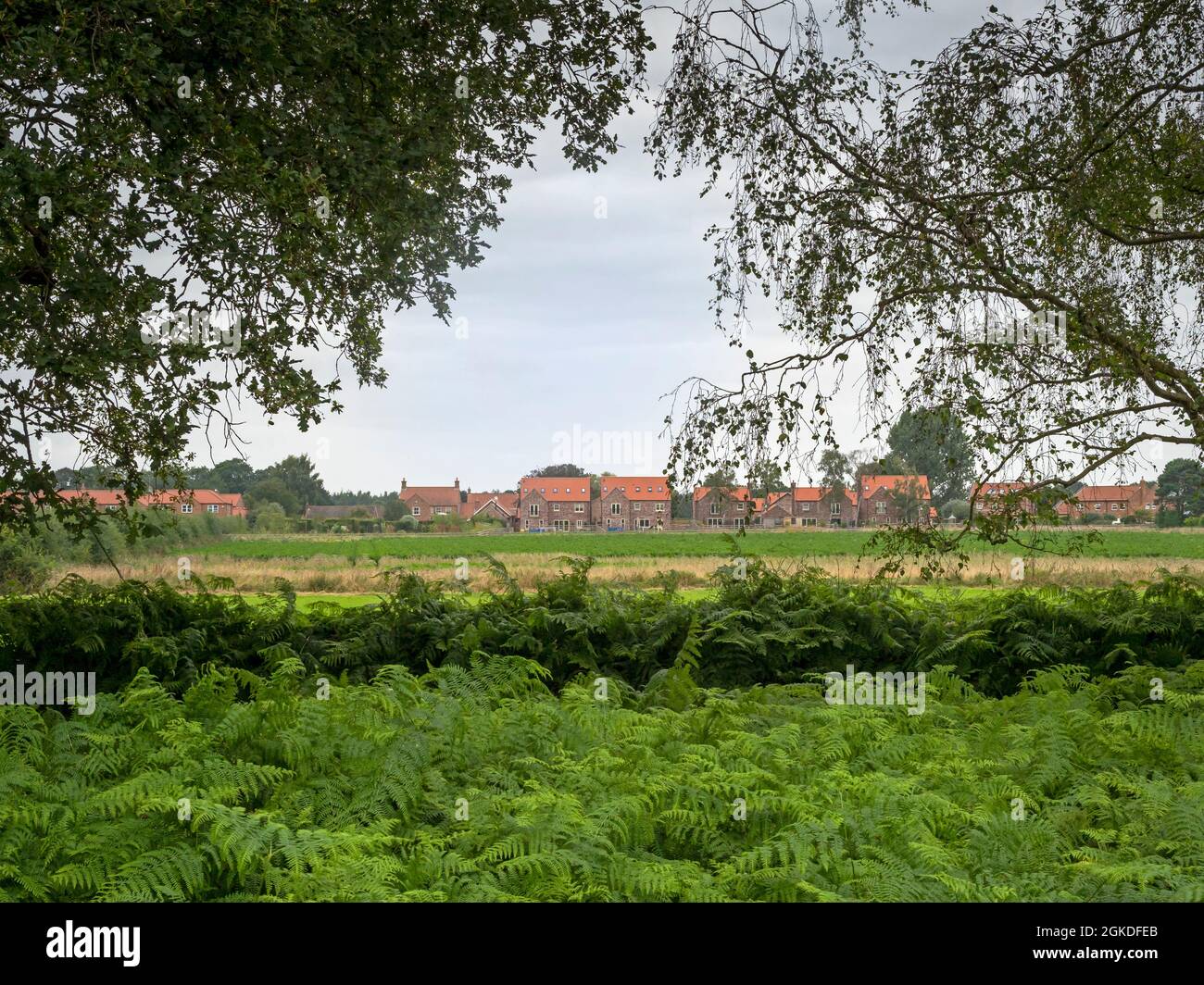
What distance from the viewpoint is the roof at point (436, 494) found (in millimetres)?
33000

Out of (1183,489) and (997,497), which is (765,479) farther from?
(1183,489)

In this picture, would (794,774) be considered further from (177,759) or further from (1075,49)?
(1075,49)

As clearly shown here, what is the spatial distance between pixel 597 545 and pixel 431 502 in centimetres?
668

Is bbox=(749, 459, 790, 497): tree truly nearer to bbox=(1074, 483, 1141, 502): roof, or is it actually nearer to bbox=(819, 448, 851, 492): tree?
bbox=(819, 448, 851, 492): tree

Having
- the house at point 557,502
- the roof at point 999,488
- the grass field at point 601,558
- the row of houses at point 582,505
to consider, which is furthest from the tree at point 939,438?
the house at point 557,502

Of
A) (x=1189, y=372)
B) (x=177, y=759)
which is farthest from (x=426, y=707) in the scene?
(x=1189, y=372)

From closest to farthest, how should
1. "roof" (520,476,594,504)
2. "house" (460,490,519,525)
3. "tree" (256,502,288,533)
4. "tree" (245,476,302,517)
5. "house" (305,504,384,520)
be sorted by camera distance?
"tree" (256,502,288,533) < "roof" (520,476,594,504) < "tree" (245,476,302,517) < "house" (460,490,519,525) < "house" (305,504,384,520)

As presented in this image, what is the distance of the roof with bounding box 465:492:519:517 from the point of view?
109ft

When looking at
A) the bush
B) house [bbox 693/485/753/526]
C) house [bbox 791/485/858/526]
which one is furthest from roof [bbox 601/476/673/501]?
house [bbox 693/485/753/526]

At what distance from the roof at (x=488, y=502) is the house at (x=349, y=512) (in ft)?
13.7

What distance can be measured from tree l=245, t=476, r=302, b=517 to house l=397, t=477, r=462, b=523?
12.2 ft

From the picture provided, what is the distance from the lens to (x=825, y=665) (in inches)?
374

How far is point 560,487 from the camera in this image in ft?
97.2
